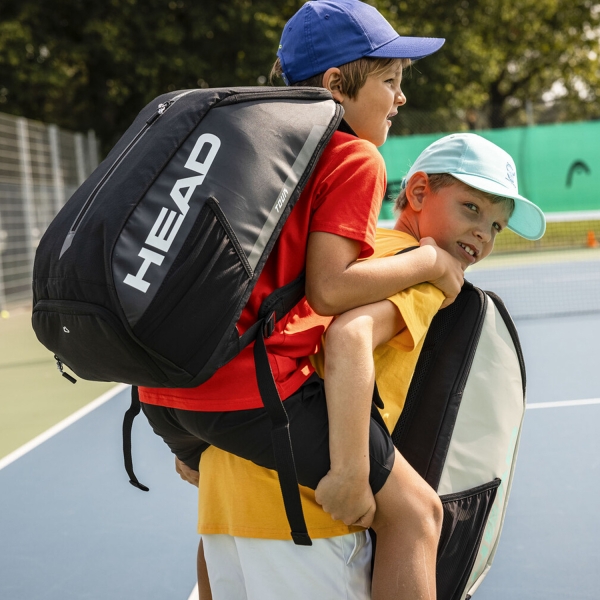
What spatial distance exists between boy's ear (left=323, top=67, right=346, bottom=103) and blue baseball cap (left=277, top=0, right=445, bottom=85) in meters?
0.01

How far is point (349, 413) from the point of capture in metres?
1.58

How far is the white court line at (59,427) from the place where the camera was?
474 cm

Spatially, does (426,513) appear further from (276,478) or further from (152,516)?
(152,516)

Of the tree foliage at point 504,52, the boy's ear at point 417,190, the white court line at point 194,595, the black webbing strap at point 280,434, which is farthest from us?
the tree foliage at point 504,52

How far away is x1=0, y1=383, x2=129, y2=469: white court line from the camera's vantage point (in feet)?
15.5

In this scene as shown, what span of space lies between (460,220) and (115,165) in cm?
81

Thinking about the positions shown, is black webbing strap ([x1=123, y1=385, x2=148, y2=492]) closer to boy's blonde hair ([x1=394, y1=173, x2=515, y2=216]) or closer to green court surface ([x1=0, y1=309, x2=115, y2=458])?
boy's blonde hair ([x1=394, y1=173, x2=515, y2=216])

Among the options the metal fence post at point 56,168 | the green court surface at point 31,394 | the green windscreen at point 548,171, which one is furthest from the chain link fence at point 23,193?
the green windscreen at point 548,171

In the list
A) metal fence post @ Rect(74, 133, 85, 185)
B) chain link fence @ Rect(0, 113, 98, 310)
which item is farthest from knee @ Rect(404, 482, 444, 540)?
metal fence post @ Rect(74, 133, 85, 185)

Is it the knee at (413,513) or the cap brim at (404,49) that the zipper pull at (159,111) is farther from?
the knee at (413,513)

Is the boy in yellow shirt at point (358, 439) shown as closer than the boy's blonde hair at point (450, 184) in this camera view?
Yes

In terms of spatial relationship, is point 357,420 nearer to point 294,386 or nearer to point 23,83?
point 294,386

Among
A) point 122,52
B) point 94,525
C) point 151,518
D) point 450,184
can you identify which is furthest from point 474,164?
point 122,52

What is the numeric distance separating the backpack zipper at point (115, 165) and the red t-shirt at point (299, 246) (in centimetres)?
32
